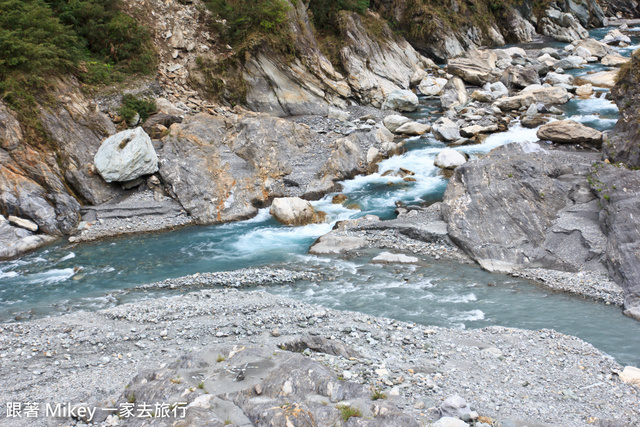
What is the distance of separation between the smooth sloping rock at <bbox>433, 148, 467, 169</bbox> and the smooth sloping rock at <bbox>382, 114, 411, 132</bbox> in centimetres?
545

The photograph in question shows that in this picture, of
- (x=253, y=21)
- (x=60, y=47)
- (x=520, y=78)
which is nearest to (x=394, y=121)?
(x=253, y=21)

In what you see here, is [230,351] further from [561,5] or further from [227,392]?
[561,5]

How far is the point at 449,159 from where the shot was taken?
859 inches

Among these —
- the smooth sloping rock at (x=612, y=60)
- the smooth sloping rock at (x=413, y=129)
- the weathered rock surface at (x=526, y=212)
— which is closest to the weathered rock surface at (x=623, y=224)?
the weathered rock surface at (x=526, y=212)

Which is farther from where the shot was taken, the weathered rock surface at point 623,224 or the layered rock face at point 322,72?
the layered rock face at point 322,72

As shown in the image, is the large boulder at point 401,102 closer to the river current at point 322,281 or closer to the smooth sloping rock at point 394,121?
the smooth sloping rock at point 394,121

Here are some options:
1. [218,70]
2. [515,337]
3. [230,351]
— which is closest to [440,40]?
[218,70]

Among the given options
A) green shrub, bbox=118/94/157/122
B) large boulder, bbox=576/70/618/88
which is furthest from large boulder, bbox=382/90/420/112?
green shrub, bbox=118/94/157/122

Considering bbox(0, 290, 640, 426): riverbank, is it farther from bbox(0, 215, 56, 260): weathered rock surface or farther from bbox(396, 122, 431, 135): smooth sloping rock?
bbox(396, 122, 431, 135): smooth sloping rock

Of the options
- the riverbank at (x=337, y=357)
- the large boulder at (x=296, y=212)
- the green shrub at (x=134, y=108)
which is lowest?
the riverbank at (x=337, y=357)

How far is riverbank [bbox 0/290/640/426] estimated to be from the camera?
7.70 metres

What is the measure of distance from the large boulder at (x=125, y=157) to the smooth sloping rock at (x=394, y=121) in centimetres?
1368

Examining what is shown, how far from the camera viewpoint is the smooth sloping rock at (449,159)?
21.7 meters

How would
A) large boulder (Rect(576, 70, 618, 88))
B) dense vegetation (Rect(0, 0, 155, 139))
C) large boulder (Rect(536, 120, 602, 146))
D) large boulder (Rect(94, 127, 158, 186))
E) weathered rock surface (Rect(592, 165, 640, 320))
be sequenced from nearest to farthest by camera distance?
weathered rock surface (Rect(592, 165, 640, 320)) < dense vegetation (Rect(0, 0, 155, 139)) < large boulder (Rect(94, 127, 158, 186)) < large boulder (Rect(536, 120, 602, 146)) < large boulder (Rect(576, 70, 618, 88))
